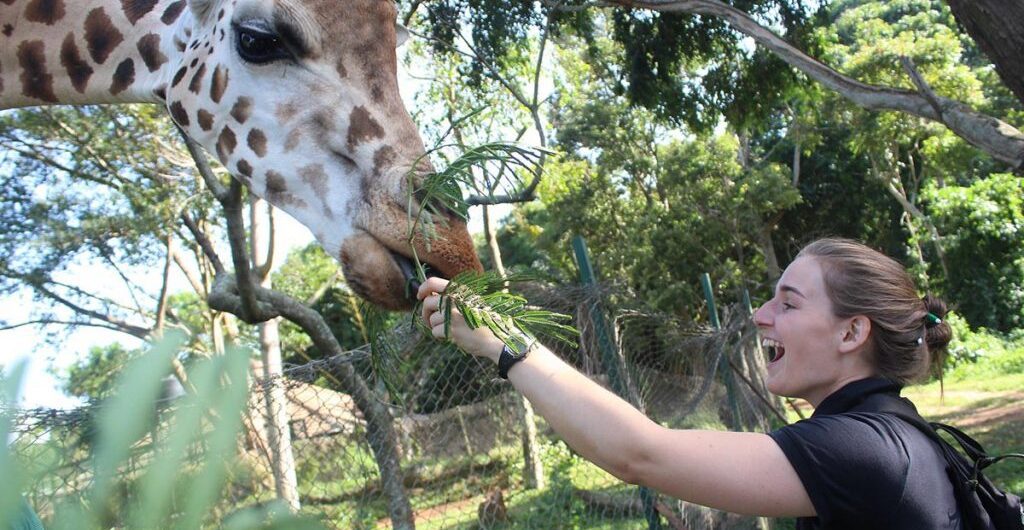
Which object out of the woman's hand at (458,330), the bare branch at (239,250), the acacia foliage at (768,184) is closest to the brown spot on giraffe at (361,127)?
the woman's hand at (458,330)

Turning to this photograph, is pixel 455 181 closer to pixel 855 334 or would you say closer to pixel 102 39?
pixel 855 334

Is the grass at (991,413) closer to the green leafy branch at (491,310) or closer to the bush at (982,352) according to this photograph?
the bush at (982,352)

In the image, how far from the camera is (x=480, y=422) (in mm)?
3811

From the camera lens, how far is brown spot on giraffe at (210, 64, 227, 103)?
2.41 meters

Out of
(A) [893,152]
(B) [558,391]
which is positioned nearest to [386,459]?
(B) [558,391]

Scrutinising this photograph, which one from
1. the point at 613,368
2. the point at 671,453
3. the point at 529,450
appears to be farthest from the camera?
the point at 529,450

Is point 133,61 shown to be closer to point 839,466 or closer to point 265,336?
point 839,466

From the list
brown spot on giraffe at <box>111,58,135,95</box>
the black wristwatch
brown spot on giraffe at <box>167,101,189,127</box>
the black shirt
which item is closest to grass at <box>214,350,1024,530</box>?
the black shirt

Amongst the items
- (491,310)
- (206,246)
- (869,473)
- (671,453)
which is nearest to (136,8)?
(491,310)

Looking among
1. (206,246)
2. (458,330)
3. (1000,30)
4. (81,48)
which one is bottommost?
(458,330)

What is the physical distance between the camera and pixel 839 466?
1453mm

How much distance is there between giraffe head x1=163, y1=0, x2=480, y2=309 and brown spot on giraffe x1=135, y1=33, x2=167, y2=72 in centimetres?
22

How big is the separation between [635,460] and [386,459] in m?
2.05

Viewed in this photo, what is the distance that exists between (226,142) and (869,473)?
1.93 meters
